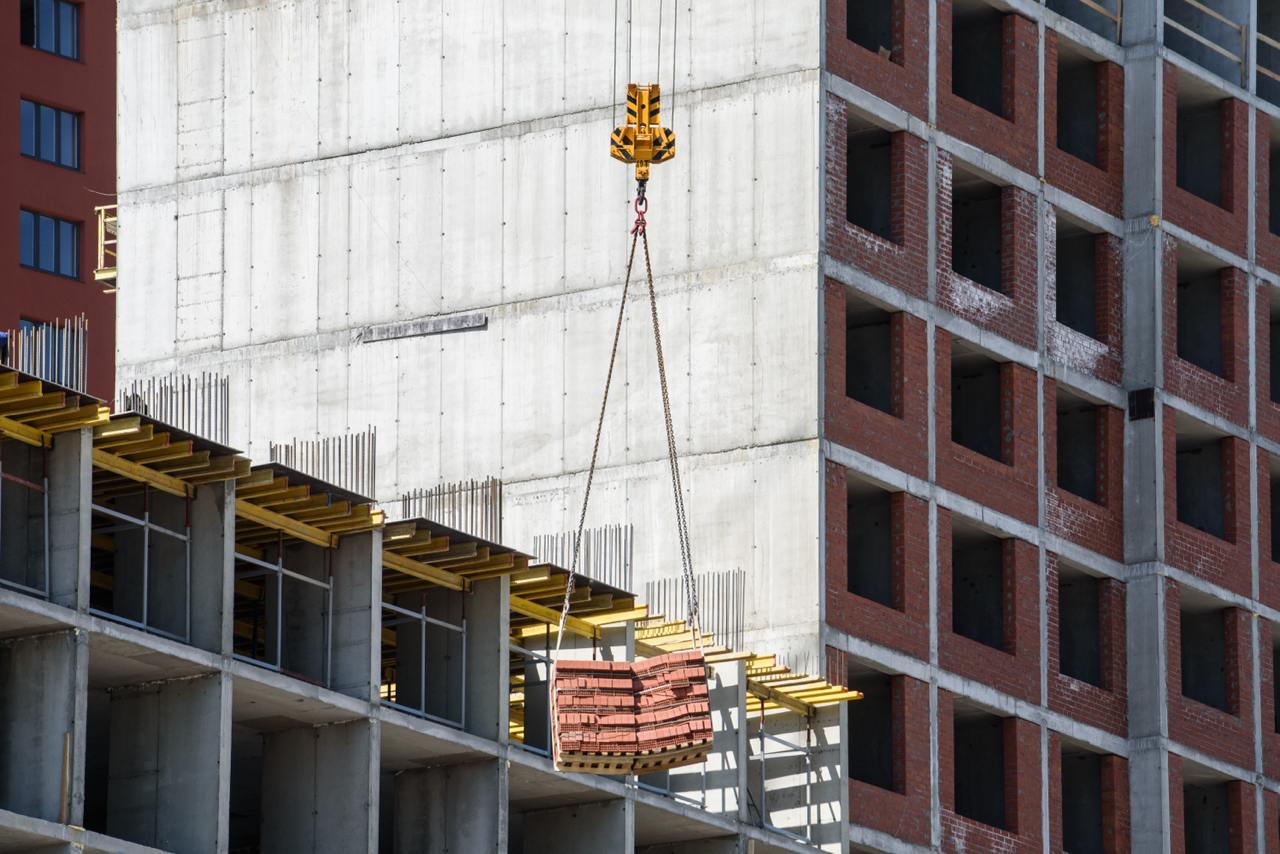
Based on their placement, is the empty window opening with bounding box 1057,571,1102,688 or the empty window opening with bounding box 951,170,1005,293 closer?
the empty window opening with bounding box 951,170,1005,293

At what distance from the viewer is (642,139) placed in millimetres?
51156

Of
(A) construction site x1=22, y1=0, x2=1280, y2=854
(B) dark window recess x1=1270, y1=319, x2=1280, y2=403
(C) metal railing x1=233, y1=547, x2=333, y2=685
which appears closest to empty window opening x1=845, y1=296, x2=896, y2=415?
(A) construction site x1=22, y1=0, x2=1280, y2=854

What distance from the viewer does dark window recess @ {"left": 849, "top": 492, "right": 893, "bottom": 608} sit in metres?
64.2

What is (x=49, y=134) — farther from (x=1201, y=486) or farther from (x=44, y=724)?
(x=44, y=724)

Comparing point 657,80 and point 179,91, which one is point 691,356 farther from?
point 179,91

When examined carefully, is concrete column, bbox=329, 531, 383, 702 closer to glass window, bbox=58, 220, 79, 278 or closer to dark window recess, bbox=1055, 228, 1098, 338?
dark window recess, bbox=1055, 228, 1098, 338

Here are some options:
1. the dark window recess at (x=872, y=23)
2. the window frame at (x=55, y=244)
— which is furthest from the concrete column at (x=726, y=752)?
the window frame at (x=55, y=244)

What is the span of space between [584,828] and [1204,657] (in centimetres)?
1998

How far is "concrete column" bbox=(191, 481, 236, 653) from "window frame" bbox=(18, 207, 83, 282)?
161 ft

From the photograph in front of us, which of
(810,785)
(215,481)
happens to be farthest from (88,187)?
(215,481)

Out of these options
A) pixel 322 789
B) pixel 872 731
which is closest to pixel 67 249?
pixel 872 731

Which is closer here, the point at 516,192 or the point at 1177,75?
the point at 516,192

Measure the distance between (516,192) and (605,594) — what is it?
505 inches

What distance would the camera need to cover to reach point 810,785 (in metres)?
60.3
